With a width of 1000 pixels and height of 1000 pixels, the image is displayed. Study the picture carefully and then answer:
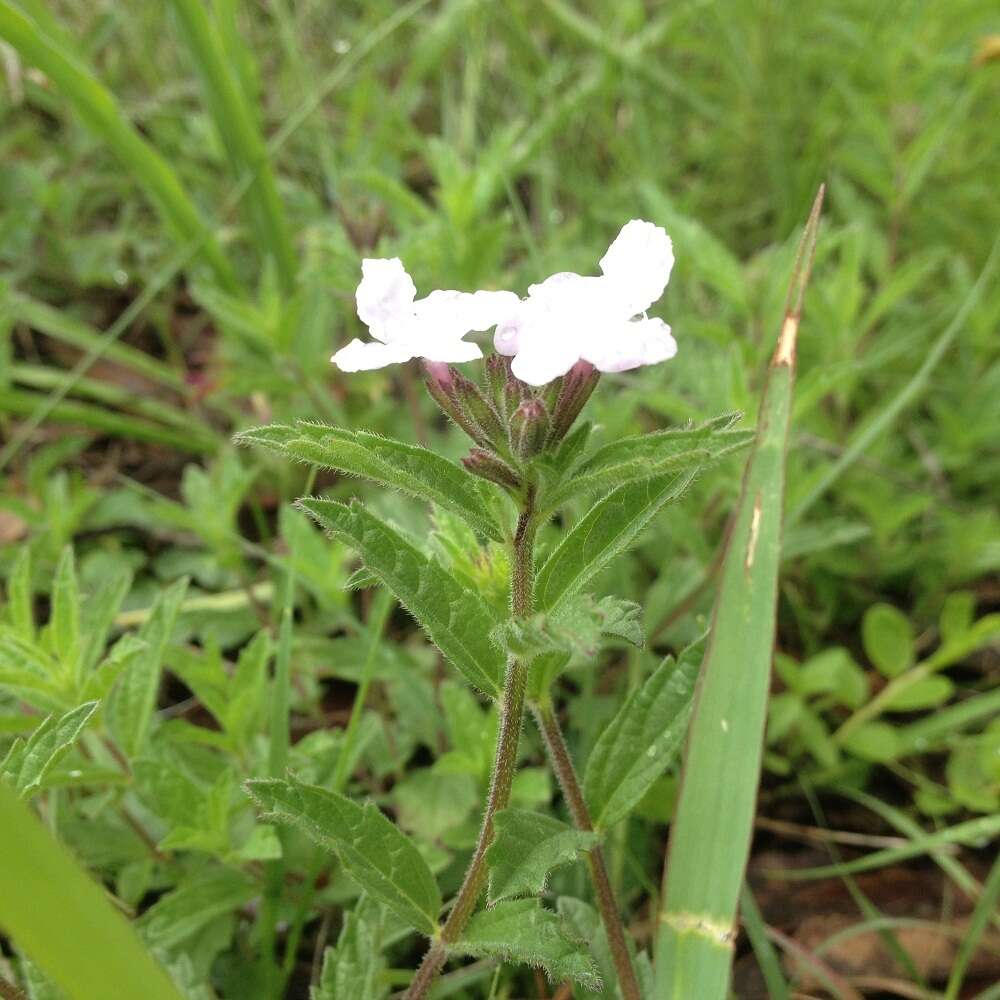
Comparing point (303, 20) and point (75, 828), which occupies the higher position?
point (303, 20)

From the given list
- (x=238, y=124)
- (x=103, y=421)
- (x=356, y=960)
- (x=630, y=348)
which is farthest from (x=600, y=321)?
(x=238, y=124)

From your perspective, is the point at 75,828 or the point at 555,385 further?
the point at 75,828

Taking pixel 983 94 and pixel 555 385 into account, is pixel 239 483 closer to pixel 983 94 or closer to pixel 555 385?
pixel 555 385

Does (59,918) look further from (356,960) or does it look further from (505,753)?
(356,960)

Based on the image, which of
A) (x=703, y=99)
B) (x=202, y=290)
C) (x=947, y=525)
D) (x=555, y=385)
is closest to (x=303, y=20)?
(x=703, y=99)

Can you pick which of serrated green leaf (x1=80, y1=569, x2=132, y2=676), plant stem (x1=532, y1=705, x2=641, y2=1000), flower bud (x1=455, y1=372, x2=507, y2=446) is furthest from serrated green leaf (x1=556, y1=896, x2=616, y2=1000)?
serrated green leaf (x1=80, y1=569, x2=132, y2=676)

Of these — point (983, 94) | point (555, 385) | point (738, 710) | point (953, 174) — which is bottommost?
point (738, 710)

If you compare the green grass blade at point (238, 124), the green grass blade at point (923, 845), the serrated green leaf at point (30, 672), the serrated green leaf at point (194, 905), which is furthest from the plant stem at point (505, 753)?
the green grass blade at point (238, 124)

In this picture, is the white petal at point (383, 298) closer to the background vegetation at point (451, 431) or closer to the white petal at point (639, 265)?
the white petal at point (639, 265)
